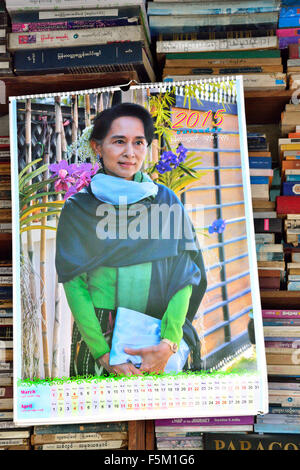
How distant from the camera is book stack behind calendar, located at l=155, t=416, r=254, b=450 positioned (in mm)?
1812

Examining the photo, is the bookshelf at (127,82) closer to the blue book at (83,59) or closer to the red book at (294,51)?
the blue book at (83,59)

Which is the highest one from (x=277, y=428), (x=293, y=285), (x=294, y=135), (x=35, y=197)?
(x=294, y=135)

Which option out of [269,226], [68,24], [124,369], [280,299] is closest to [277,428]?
[280,299]

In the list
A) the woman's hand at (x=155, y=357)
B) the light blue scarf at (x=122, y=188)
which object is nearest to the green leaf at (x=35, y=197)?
the light blue scarf at (x=122, y=188)

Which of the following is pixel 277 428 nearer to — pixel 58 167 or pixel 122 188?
pixel 122 188

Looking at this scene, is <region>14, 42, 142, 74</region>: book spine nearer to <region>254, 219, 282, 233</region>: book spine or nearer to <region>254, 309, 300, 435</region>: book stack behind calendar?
<region>254, 219, 282, 233</region>: book spine

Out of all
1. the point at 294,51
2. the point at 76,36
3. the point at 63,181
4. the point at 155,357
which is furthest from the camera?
the point at 294,51

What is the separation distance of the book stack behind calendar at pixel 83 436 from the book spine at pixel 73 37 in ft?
4.55

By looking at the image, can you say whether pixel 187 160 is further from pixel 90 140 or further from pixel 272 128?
pixel 272 128

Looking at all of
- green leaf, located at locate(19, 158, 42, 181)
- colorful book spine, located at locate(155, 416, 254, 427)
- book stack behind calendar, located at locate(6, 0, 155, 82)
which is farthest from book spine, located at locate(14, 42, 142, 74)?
colorful book spine, located at locate(155, 416, 254, 427)

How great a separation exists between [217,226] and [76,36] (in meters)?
0.87

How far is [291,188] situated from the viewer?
1939 mm

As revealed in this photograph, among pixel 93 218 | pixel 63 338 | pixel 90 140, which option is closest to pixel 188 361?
pixel 63 338

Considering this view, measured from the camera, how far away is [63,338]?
174 cm
